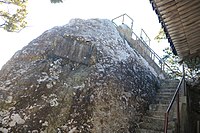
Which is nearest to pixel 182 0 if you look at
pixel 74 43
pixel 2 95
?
pixel 2 95

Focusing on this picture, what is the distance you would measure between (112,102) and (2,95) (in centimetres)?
315

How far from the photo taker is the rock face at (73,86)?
227 inches

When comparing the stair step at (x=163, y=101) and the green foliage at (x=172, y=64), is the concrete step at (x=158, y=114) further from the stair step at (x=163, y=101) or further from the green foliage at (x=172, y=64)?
the green foliage at (x=172, y=64)

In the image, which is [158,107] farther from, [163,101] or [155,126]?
[155,126]

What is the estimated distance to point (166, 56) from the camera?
40.8ft

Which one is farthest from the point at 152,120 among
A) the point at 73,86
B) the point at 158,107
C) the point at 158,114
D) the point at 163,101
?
A: the point at 73,86

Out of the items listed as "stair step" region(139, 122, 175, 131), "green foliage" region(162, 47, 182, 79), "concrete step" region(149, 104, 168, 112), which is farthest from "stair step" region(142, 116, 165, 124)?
"green foliage" region(162, 47, 182, 79)

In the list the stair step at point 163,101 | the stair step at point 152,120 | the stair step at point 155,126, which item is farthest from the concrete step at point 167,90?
the stair step at point 155,126

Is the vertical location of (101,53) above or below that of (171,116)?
above

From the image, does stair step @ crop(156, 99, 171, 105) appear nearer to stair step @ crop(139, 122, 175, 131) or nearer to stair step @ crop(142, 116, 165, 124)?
stair step @ crop(142, 116, 165, 124)

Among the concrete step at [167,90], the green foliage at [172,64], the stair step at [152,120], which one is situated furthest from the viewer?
the green foliage at [172,64]

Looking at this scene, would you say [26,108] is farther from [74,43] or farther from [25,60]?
[74,43]

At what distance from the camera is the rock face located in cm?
578

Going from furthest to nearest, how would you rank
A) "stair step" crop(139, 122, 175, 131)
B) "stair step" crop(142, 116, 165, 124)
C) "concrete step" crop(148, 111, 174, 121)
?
1. "concrete step" crop(148, 111, 174, 121)
2. "stair step" crop(142, 116, 165, 124)
3. "stair step" crop(139, 122, 175, 131)
